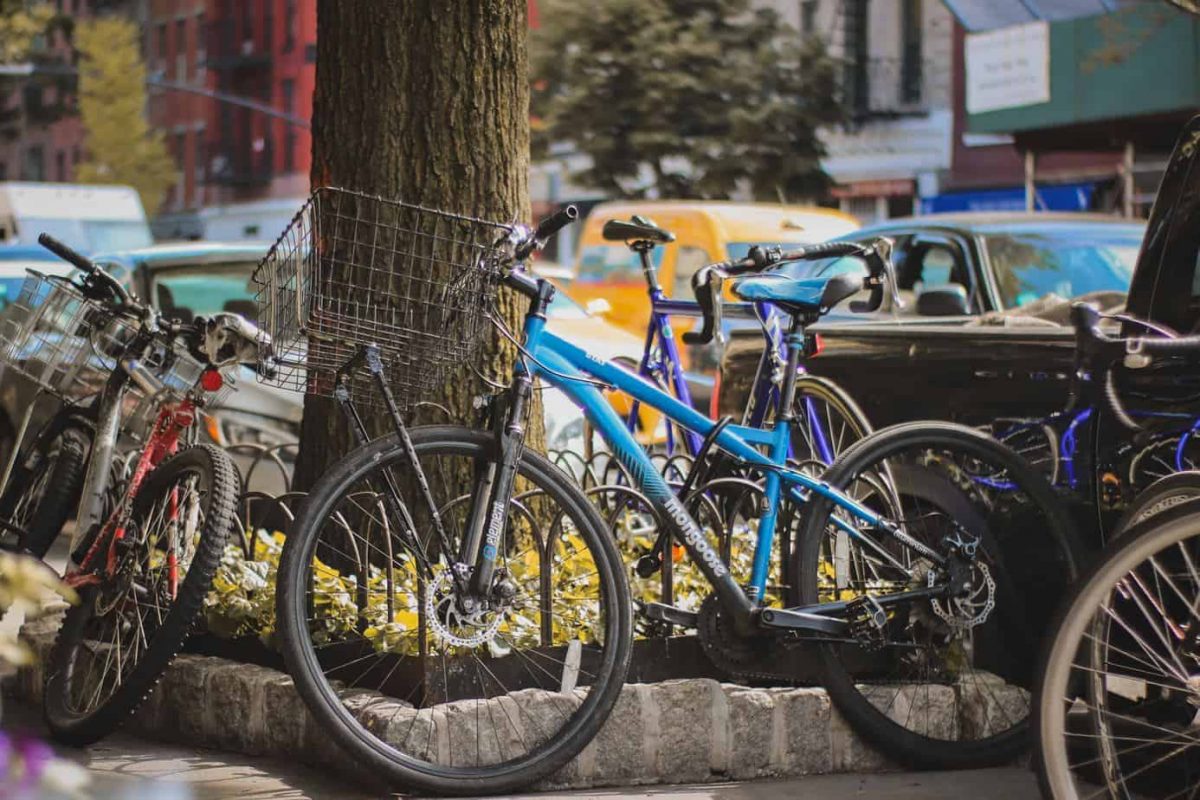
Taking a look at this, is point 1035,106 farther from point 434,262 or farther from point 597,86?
point 434,262

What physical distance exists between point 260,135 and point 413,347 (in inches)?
2593

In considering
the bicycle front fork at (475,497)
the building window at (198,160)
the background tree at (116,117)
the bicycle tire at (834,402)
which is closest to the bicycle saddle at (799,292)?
the bicycle front fork at (475,497)

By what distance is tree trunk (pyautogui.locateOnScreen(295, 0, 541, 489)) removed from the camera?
18.9 ft

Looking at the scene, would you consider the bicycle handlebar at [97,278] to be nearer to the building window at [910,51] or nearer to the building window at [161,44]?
the building window at [910,51]

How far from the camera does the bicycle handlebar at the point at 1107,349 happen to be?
13.1 ft

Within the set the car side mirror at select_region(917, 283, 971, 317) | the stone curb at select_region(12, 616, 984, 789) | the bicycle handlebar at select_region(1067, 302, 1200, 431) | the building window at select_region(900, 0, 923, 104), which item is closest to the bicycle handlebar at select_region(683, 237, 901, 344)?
the bicycle handlebar at select_region(1067, 302, 1200, 431)

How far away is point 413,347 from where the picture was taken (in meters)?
4.60

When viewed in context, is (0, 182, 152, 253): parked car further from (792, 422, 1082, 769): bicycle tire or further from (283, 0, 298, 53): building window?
(283, 0, 298, 53): building window

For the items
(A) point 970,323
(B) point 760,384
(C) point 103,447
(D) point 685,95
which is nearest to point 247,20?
(D) point 685,95

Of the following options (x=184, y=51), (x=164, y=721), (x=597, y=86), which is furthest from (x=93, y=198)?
(x=184, y=51)

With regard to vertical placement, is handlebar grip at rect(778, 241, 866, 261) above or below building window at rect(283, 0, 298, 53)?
below

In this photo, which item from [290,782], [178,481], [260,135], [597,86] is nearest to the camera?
[290,782]

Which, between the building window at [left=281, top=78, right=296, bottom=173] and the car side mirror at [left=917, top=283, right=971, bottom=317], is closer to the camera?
the car side mirror at [left=917, top=283, right=971, bottom=317]

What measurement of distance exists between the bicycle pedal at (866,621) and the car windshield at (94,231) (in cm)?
2969
